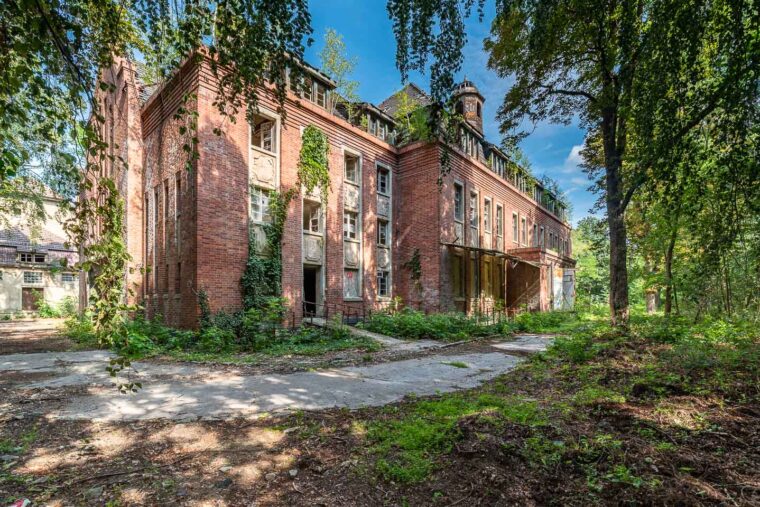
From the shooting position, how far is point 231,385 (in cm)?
627

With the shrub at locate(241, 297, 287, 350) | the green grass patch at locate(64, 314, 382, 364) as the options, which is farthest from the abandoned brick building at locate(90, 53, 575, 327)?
the shrub at locate(241, 297, 287, 350)

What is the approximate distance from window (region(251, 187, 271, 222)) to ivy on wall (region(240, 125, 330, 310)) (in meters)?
0.21

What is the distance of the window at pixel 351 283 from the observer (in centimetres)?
1668

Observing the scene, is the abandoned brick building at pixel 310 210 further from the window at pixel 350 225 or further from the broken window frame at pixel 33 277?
the broken window frame at pixel 33 277

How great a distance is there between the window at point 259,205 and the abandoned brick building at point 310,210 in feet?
0.16

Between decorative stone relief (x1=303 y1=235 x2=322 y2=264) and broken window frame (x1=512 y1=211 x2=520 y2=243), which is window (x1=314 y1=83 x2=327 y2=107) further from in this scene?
broken window frame (x1=512 y1=211 x2=520 y2=243)

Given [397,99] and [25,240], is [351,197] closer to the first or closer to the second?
[397,99]

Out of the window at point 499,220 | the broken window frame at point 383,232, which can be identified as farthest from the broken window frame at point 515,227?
Answer: the broken window frame at point 383,232

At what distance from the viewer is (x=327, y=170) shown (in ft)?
50.5

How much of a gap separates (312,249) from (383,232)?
5.05m

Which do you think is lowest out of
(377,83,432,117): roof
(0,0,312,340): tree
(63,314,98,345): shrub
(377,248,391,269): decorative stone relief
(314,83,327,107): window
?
(63,314,98,345): shrub

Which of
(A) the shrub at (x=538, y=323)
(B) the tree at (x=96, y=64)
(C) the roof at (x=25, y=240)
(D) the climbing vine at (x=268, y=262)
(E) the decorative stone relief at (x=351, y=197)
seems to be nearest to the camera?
(B) the tree at (x=96, y=64)

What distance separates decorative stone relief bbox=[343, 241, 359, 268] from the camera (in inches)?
658

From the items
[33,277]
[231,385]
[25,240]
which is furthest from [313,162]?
[25,240]
